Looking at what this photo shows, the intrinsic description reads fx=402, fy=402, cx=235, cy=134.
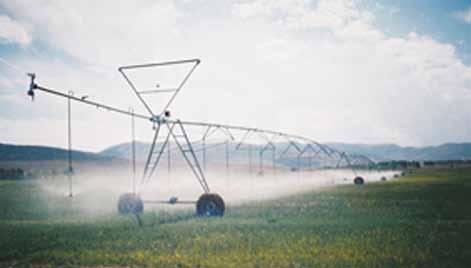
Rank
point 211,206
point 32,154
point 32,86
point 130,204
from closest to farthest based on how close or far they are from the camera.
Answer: point 32,86 → point 211,206 → point 130,204 → point 32,154

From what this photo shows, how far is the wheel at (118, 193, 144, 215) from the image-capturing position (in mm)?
23875

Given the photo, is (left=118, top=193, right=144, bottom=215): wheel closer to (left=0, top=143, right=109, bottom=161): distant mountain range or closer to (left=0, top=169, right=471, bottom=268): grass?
(left=0, top=169, right=471, bottom=268): grass

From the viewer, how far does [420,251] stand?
43.0 feet

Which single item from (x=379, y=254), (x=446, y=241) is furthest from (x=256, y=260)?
(x=446, y=241)

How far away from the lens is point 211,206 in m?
21.8

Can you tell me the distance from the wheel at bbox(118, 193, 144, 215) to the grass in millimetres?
931

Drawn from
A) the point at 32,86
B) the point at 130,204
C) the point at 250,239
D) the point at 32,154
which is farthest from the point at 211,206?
the point at 32,154

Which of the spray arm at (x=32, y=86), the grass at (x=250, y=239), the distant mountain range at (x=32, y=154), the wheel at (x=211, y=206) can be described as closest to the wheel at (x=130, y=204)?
the grass at (x=250, y=239)

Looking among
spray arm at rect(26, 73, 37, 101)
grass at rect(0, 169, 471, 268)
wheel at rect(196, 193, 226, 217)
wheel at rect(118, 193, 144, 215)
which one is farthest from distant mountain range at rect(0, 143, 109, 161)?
spray arm at rect(26, 73, 37, 101)

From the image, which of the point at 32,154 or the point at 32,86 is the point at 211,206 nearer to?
the point at 32,86

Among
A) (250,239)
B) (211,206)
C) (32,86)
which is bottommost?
(250,239)

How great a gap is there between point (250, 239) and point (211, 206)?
7.11m

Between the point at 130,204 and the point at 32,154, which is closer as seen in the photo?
the point at 130,204

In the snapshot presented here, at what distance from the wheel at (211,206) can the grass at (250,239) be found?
2.92 ft
